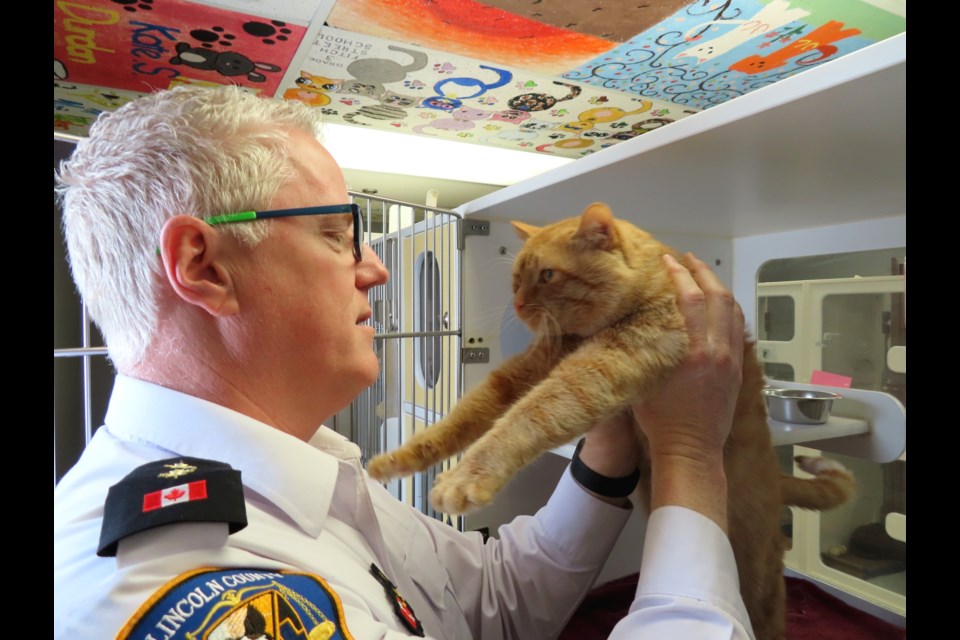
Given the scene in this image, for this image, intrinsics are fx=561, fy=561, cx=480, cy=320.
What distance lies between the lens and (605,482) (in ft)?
A: 3.16

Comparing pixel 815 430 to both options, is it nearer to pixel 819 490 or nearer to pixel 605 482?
pixel 819 490

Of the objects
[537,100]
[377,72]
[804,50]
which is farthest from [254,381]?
[804,50]

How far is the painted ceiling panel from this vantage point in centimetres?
230

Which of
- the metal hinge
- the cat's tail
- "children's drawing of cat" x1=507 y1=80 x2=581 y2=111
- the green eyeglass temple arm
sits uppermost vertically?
"children's drawing of cat" x1=507 y1=80 x2=581 y2=111

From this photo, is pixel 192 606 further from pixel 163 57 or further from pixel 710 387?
pixel 163 57

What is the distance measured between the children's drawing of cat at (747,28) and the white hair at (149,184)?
243 cm

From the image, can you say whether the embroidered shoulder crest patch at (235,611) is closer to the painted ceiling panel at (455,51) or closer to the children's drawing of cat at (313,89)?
the painted ceiling panel at (455,51)

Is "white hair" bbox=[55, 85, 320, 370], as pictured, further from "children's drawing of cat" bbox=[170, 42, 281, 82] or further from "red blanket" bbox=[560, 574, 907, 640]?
"children's drawing of cat" bbox=[170, 42, 281, 82]

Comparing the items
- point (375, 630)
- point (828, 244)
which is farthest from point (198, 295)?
point (828, 244)

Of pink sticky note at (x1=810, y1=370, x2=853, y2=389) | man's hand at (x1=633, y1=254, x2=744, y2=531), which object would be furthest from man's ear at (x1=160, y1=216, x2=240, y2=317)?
pink sticky note at (x1=810, y1=370, x2=853, y2=389)

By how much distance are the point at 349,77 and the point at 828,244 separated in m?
2.41

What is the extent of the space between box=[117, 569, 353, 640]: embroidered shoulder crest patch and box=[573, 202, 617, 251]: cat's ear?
603 millimetres

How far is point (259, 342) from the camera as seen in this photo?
713 millimetres
